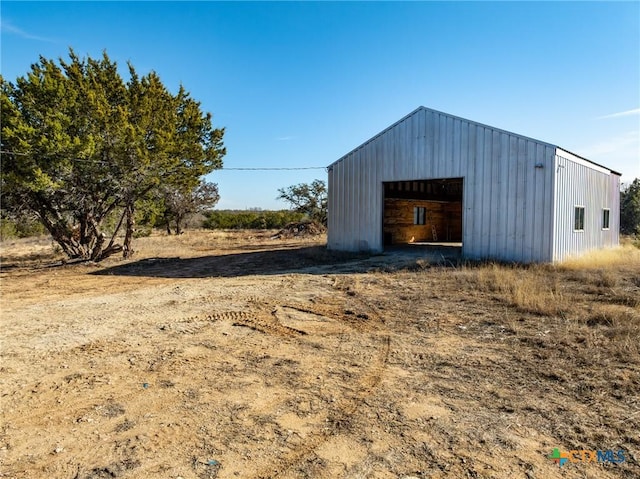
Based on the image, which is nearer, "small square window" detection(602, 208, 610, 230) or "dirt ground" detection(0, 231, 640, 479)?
"dirt ground" detection(0, 231, 640, 479)

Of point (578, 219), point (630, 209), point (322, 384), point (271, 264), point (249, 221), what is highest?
point (630, 209)

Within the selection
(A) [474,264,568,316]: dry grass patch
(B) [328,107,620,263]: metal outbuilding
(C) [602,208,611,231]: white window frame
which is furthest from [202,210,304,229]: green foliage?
(A) [474,264,568,316]: dry grass patch

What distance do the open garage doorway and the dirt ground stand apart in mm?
12029

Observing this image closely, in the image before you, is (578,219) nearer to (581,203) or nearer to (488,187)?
(581,203)

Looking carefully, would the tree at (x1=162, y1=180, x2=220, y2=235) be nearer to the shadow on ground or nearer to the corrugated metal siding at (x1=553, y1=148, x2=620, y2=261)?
the shadow on ground

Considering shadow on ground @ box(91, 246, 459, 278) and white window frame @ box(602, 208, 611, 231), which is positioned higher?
white window frame @ box(602, 208, 611, 231)

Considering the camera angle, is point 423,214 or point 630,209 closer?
point 423,214

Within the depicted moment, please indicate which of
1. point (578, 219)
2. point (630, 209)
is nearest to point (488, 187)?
point (578, 219)

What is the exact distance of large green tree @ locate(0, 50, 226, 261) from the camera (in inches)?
474

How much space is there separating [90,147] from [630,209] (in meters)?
33.8

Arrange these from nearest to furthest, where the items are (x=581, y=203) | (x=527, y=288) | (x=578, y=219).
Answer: (x=527, y=288)
(x=578, y=219)
(x=581, y=203)

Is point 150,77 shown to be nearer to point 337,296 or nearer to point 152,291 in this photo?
point 152,291

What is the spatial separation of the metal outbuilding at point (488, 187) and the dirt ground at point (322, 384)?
4.14 m

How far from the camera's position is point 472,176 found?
44.0 ft
